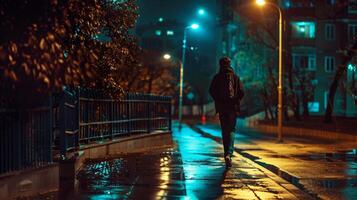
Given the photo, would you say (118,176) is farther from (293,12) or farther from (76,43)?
(293,12)

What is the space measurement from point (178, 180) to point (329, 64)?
43540 millimetres

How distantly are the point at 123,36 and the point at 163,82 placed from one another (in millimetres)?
49354

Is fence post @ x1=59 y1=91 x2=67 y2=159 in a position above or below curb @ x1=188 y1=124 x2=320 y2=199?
above

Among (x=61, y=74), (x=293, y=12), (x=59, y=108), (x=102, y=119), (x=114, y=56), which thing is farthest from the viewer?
(x=293, y=12)

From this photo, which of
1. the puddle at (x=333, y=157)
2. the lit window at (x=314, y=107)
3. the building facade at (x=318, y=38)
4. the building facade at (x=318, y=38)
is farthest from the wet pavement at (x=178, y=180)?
the building facade at (x=318, y=38)

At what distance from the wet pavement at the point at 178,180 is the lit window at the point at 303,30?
38659 millimetres

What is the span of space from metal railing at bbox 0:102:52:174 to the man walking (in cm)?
428

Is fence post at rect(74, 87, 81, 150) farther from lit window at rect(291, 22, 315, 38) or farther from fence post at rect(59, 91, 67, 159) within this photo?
lit window at rect(291, 22, 315, 38)

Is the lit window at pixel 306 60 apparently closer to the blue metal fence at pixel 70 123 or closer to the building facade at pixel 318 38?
the building facade at pixel 318 38

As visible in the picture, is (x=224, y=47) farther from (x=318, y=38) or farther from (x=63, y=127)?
(x=63, y=127)

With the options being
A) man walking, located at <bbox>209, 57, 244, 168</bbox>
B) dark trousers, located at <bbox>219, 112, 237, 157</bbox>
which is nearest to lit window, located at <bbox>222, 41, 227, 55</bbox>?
man walking, located at <bbox>209, 57, 244, 168</bbox>

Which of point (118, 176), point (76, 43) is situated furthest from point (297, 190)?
point (76, 43)

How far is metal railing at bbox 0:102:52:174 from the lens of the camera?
829 centimetres

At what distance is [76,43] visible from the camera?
9.26 metres
